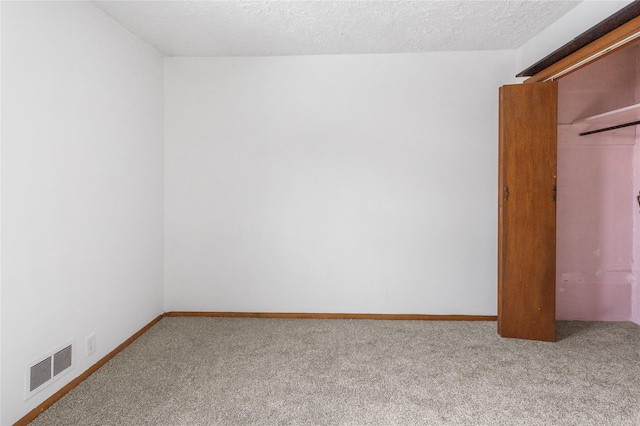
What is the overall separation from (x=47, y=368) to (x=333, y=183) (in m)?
2.51

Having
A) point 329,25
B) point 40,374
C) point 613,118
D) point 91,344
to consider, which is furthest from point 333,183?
point 40,374

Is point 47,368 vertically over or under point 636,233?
under

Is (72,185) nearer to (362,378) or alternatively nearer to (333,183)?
(333,183)

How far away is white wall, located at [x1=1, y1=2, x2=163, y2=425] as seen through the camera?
184 centimetres

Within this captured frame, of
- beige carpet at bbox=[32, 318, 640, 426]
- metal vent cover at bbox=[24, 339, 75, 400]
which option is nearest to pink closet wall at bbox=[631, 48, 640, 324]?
beige carpet at bbox=[32, 318, 640, 426]

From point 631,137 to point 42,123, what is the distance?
4587 mm

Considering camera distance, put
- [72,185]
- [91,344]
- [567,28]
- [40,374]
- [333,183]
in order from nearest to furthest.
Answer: [40,374] → [72,185] → [91,344] → [567,28] → [333,183]

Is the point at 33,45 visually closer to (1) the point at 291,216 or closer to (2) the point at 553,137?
(1) the point at 291,216

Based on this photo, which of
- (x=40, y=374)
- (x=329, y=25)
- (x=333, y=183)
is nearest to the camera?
(x=40, y=374)

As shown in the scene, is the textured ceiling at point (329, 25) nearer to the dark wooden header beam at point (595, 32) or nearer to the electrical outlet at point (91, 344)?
the dark wooden header beam at point (595, 32)

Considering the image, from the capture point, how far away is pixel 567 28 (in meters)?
2.71

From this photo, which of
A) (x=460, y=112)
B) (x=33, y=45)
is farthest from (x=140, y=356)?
(x=460, y=112)

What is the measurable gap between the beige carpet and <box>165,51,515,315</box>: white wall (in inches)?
16.9

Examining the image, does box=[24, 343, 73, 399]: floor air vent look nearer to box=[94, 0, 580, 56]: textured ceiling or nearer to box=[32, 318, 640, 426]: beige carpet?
box=[32, 318, 640, 426]: beige carpet
